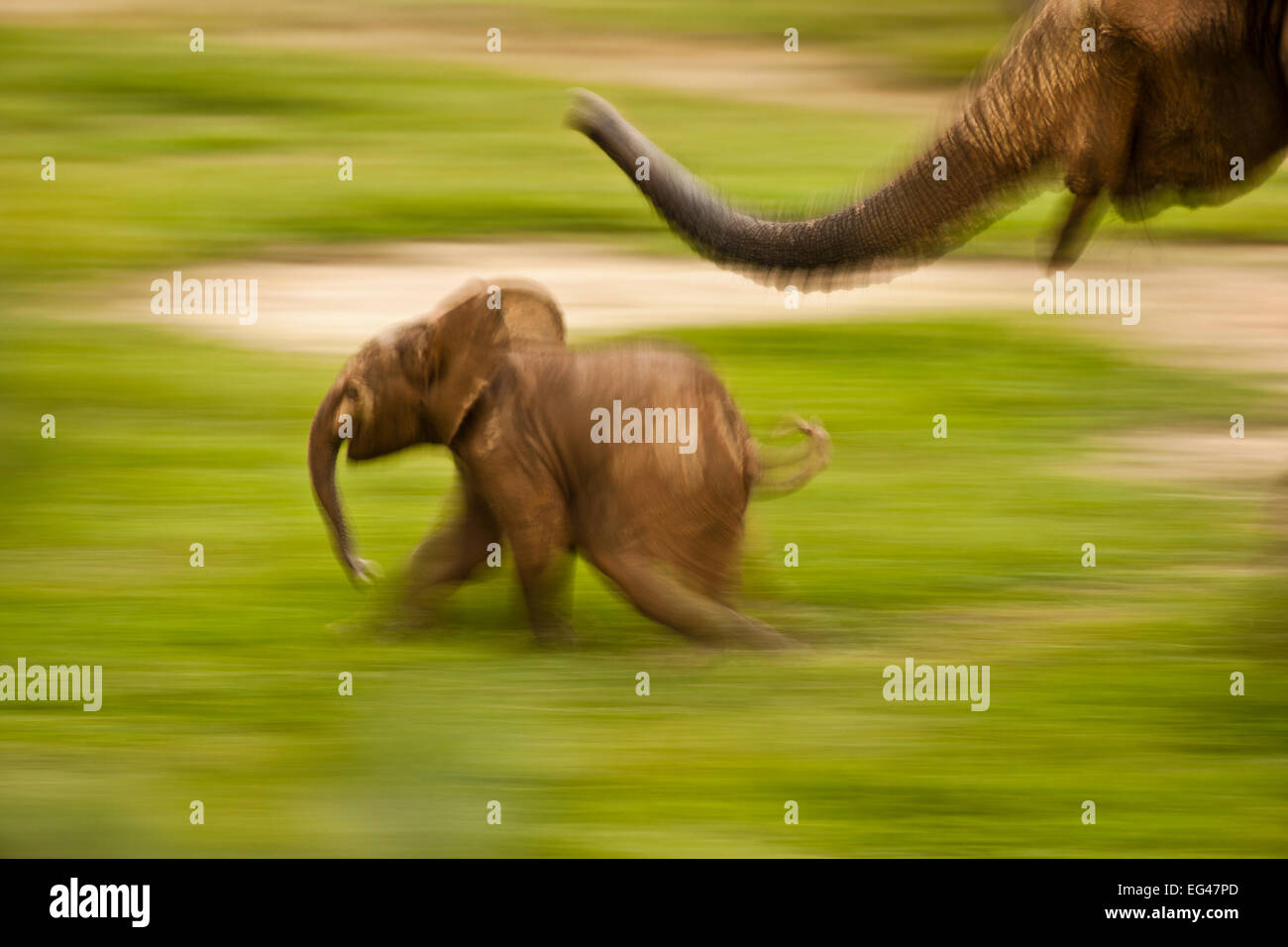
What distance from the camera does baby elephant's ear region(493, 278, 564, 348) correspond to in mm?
5918

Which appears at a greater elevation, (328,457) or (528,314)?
(528,314)

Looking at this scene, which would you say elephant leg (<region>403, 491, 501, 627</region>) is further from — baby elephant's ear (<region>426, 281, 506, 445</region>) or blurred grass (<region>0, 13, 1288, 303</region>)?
blurred grass (<region>0, 13, 1288, 303</region>)

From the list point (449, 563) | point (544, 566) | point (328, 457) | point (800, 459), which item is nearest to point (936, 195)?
point (800, 459)

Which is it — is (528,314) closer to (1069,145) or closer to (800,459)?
(800,459)

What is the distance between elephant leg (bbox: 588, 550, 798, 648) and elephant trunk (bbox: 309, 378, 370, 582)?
2.04 ft

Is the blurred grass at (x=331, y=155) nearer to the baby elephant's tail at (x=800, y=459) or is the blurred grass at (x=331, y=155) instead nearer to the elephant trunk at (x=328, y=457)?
the baby elephant's tail at (x=800, y=459)

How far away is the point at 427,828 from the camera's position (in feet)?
15.9

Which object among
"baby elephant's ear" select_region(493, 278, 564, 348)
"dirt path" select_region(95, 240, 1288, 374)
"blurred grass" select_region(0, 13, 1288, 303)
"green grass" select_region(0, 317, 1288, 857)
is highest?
"blurred grass" select_region(0, 13, 1288, 303)

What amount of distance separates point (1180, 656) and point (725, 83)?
384 inches

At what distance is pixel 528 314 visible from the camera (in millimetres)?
5957

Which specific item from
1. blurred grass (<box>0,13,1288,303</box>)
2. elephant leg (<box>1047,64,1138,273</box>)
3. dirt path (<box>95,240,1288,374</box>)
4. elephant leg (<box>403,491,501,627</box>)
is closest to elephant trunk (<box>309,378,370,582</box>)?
elephant leg (<box>403,491,501,627</box>)

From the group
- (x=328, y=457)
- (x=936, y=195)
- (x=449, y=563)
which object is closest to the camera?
(x=936, y=195)

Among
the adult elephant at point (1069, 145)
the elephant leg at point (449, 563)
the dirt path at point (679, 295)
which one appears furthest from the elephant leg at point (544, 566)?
the dirt path at point (679, 295)

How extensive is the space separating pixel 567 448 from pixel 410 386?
0.40m
